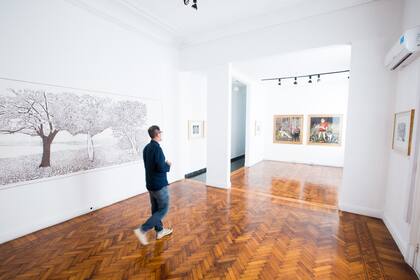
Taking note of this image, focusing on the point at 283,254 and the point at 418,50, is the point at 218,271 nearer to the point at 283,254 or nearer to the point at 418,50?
the point at 283,254

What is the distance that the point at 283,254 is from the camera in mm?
2611

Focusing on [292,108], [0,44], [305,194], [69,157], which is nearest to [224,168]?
[305,194]

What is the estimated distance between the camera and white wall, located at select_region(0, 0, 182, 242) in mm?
2887

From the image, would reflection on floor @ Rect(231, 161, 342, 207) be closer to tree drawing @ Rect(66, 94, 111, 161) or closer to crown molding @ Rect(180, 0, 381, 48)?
tree drawing @ Rect(66, 94, 111, 161)

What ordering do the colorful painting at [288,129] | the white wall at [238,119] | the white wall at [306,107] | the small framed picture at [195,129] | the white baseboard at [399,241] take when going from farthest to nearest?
1. the white wall at [238,119]
2. the colorful painting at [288,129]
3. the white wall at [306,107]
4. the small framed picture at [195,129]
5. the white baseboard at [399,241]

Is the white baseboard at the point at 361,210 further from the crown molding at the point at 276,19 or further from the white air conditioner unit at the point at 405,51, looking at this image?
the crown molding at the point at 276,19

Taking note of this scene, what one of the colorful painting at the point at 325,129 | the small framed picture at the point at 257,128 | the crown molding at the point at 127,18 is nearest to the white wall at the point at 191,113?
the crown molding at the point at 127,18

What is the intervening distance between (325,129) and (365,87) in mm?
5368

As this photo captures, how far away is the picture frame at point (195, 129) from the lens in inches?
251

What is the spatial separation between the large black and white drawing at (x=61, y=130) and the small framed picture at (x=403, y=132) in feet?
16.1

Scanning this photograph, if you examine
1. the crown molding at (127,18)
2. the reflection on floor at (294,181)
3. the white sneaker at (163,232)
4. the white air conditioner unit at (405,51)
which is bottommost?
the reflection on floor at (294,181)

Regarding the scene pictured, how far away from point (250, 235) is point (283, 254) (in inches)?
22.2

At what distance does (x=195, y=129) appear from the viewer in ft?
21.8

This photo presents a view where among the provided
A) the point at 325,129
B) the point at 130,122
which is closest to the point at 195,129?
the point at 130,122
